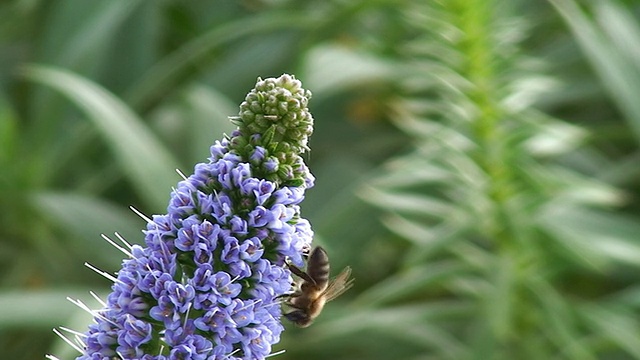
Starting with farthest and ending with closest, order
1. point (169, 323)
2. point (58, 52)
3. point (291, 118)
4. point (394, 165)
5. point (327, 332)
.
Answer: point (58, 52), point (327, 332), point (394, 165), point (291, 118), point (169, 323)

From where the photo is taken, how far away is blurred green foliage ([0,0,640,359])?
347cm

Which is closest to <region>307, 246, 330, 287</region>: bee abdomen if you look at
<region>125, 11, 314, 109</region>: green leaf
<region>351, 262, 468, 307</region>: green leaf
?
<region>351, 262, 468, 307</region>: green leaf

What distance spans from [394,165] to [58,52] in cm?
187

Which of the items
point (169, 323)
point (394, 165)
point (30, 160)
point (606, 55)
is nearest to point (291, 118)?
point (169, 323)

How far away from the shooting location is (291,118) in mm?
1471

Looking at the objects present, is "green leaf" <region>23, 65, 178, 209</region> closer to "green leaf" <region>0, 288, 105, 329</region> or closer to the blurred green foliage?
the blurred green foliage

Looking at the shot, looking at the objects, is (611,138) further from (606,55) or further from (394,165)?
(394,165)

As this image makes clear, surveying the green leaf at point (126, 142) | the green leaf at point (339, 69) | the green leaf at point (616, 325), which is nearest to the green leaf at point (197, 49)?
the green leaf at point (339, 69)

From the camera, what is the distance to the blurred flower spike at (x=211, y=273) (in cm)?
130

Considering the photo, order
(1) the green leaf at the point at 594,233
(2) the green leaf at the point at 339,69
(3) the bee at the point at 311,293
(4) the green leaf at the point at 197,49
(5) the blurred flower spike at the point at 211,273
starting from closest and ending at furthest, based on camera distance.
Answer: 1. (5) the blurred flower spike at the point at 211,273
2. (3) the bee at the point at 311,293
3. (1) the green leaf at the point at 594,233
4. (2) the green leaf at the point at 339,69
5. (4) the green leaf at the point at 197,49

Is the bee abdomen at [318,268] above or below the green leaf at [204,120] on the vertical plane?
below

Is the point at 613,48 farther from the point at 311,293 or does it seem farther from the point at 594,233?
the point at 311,293

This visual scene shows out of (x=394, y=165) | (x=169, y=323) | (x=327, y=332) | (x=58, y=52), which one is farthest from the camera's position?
(x=58, y=52)

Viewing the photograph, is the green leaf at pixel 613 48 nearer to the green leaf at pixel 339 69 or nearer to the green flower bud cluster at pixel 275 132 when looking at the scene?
the green leaf at pixel 339 69
